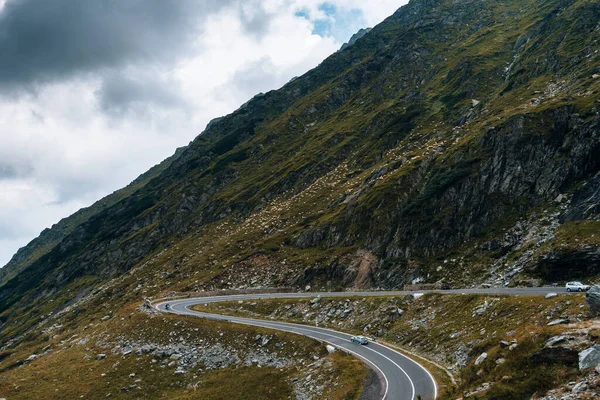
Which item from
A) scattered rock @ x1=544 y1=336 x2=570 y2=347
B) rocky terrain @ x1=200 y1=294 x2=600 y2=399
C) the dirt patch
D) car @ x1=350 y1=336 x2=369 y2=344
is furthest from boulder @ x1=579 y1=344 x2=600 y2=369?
car @ x1=350 y1=336 x2=369 y2=344

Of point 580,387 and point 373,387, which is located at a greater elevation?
point 580,387

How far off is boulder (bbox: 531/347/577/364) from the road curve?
9.99m

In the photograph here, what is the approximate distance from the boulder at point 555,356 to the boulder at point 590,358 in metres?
0.91

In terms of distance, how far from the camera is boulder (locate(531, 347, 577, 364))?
19.6 metres

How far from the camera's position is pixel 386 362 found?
38.1m

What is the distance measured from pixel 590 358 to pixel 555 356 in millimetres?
2308

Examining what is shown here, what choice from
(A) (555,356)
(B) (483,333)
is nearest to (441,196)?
(B) (483,333)

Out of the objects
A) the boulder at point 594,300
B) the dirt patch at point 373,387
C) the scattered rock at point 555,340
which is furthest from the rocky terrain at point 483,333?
the dirt patch at point 373,387

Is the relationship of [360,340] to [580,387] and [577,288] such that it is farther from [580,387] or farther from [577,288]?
[580,387]

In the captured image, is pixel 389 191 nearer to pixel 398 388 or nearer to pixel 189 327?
pixel 189 327

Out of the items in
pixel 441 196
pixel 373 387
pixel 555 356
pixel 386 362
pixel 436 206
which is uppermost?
pixel 441 196

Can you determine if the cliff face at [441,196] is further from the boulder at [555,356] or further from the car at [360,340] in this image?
the boulder at [555,356]

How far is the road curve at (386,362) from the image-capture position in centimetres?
3017

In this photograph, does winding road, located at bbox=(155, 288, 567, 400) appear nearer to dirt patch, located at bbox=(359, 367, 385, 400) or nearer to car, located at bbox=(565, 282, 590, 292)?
dirt patch, located at bbox=(359, 367, 385, 400)
